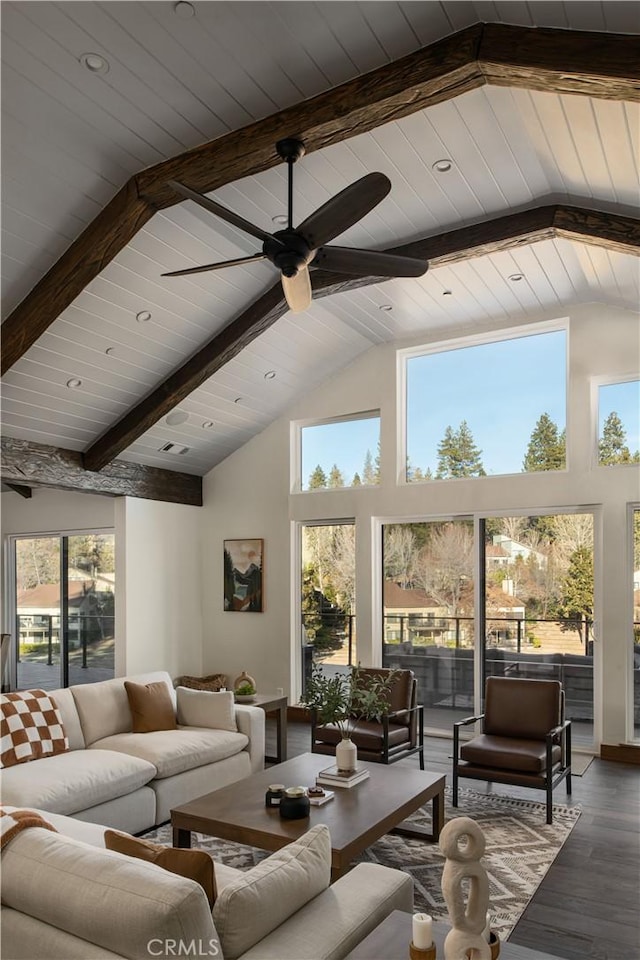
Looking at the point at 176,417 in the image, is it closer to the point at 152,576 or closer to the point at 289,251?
the point at 152,576

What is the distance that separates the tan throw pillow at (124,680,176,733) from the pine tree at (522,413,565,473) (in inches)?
140

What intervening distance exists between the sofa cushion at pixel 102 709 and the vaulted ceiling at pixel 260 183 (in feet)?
7.37

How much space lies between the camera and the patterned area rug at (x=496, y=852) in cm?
336

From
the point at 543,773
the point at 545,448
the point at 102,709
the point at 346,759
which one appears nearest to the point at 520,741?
the point at 543,773

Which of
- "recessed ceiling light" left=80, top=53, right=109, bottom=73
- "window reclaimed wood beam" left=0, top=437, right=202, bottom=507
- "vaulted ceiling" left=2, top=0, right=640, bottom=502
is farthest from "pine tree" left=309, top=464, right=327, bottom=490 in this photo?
"recessed ceiling light" left=80, top=53, right=109, bottom=73

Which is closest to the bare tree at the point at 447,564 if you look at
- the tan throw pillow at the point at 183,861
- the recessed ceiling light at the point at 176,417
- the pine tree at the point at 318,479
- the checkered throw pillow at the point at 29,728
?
the pine tree at the point at 318,479

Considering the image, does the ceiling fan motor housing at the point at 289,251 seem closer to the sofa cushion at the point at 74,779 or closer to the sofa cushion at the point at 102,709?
the sofa cushion at the point at 74,779

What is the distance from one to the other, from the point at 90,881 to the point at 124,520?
5683mm

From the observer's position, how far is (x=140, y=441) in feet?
22.8

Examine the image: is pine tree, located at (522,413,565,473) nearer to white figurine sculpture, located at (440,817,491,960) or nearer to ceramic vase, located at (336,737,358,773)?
ceramic vase, located at (336,737,358,773)

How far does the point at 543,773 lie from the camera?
441cm

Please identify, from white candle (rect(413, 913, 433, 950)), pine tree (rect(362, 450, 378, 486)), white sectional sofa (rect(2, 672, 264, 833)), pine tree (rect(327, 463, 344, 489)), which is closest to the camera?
white candle (rect(413, 913, 433, 950))

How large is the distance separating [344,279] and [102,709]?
3.40m

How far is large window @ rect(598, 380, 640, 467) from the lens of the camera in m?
5.92
